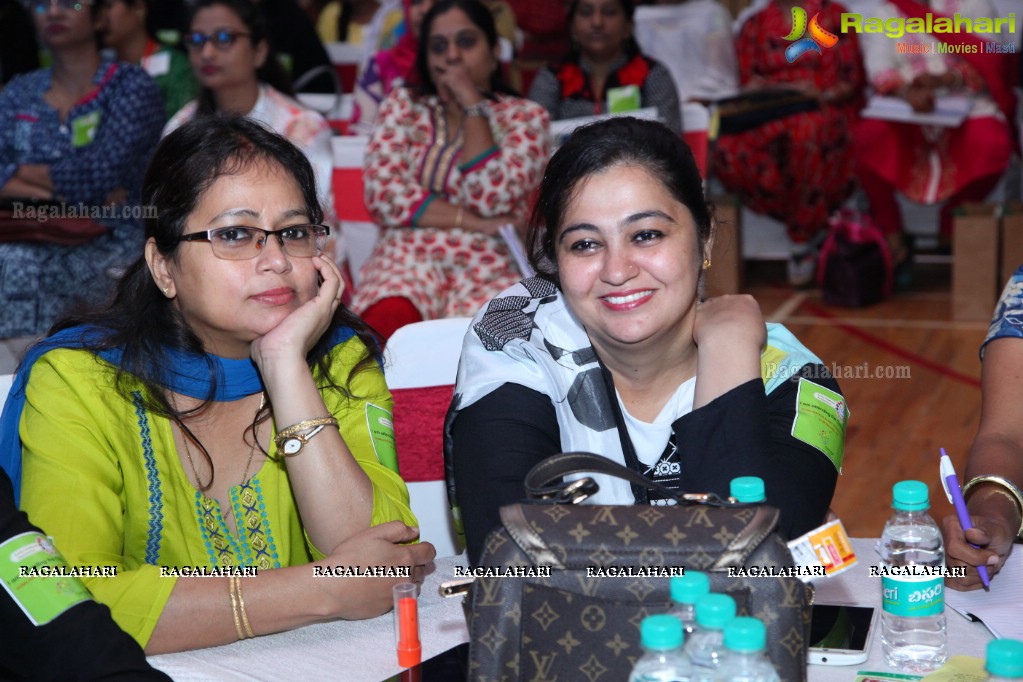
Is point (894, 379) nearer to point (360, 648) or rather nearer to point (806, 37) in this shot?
point (806, 37)

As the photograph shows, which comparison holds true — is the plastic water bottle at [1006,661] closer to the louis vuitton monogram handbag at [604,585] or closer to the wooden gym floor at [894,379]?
the louis vuitton monogram handbag at [604,585]

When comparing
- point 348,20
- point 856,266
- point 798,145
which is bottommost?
point 856,266

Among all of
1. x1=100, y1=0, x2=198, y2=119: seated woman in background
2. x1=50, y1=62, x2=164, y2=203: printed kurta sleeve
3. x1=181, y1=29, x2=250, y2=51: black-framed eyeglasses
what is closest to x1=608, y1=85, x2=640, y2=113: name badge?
x1=181, y1=29, x2=250, y2=51: black-framed eyeglasses

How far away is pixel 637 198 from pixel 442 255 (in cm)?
198

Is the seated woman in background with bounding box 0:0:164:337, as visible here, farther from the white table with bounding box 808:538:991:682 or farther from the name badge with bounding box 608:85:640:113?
the white table with bounding box 808:538:991:682

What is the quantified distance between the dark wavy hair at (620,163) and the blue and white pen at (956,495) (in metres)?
0.54

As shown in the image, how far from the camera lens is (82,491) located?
154 centimetres

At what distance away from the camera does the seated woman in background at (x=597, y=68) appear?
4848 mm

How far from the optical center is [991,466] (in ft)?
5.57

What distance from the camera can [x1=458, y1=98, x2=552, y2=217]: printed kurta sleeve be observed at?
359cm

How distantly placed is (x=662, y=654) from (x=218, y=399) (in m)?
1.01

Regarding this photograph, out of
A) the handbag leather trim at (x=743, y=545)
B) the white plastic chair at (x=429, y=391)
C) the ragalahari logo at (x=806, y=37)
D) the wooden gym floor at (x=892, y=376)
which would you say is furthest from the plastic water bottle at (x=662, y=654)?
the ragalahari logo at (x=806, y=37)

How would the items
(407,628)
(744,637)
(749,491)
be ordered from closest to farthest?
1. (744,637)
2. (749,491)
3. (407,628)

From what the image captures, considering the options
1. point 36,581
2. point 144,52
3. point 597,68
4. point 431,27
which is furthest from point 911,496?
point 144,52
